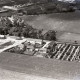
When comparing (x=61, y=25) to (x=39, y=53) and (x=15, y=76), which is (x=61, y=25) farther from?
(x=15, y=76)

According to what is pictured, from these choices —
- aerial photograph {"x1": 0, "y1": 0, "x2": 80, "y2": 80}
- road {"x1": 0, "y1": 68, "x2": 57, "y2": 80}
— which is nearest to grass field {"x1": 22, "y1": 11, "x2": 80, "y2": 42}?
aerial photograph {"x1": 0, "y1": 0, "x2": 80, "y2": 80}

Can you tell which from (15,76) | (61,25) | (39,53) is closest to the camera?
(15,76)

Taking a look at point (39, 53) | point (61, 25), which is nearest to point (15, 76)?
point (39, 53)

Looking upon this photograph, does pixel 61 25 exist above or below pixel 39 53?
below

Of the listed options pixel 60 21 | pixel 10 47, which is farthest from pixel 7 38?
pixel 60 21

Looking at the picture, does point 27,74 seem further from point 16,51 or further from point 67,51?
point 67,51

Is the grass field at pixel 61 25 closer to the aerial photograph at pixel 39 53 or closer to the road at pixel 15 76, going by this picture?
the aerial photograph at pixel 39 53

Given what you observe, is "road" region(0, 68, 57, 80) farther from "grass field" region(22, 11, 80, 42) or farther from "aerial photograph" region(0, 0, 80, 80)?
"grass field" region(22, 11, 80, 42)

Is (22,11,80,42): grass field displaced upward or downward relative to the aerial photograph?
downward

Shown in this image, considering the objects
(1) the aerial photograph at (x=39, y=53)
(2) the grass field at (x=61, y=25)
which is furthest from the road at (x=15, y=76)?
(2) the grass field at (x=61, y=25)

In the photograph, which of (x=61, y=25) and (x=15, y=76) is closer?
(x=15, y=76)

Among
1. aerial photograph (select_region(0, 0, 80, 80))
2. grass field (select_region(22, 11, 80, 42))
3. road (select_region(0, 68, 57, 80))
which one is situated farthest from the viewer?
grass field (select_region(22, 11, 80, 42))
